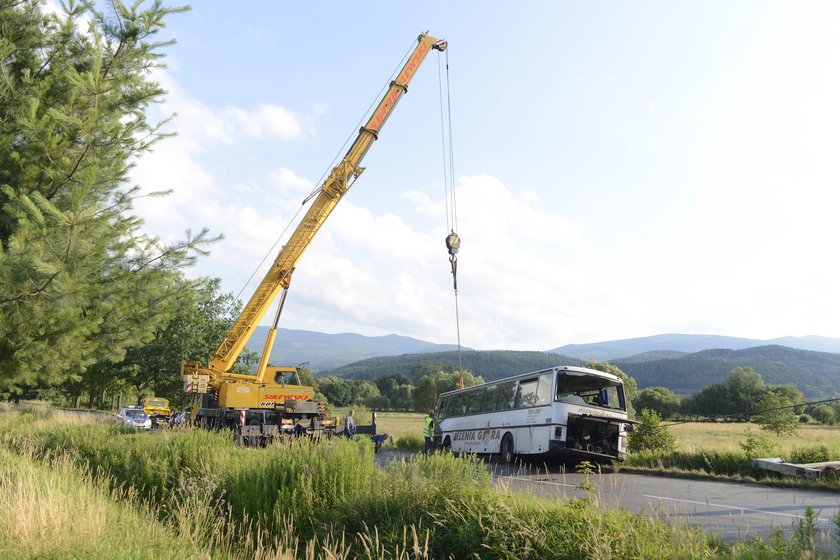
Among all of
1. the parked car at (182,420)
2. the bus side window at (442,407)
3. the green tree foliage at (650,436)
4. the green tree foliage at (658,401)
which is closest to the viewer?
the green tree foliage at (650,436)

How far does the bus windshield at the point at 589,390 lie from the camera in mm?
15938

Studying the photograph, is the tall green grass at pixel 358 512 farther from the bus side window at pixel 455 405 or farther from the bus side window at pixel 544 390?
the bus side window at pixel 455 405

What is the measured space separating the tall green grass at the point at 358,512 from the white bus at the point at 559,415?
7.57 metres

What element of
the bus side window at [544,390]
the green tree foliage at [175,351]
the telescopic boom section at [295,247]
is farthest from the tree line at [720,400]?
the telescopic boom section at [295,247]

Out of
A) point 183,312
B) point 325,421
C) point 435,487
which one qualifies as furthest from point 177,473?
point 325,421

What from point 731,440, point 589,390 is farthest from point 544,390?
point 731,440

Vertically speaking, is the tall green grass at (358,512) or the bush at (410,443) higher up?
the tall green grass at (358,512)

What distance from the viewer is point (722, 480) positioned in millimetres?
13656

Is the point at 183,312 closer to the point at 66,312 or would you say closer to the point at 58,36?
the point at 66,312

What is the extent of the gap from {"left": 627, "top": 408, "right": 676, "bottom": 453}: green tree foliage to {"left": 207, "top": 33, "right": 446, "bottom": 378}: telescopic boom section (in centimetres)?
1204

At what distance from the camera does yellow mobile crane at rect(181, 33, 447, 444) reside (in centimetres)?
1928

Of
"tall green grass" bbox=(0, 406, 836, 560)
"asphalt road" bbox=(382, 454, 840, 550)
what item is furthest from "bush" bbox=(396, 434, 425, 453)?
"tall green grass" bbox=(0, 406, 836, 560)

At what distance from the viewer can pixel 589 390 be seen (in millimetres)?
16781

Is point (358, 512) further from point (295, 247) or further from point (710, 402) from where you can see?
point (710, 402)
